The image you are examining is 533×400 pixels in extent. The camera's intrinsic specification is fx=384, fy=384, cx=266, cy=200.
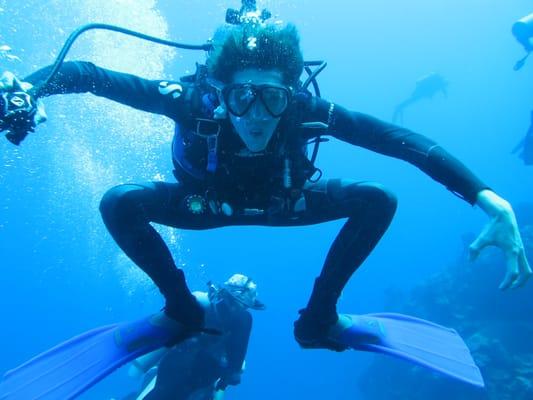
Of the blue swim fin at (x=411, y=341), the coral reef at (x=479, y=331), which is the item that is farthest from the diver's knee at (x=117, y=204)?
the coral reef at (x=479, y=331)

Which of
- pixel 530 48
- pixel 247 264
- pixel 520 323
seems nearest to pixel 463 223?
pixel 247 264

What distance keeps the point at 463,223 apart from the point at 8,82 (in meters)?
89.8

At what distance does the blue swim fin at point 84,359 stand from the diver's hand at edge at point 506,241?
8.67ft

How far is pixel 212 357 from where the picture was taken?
21.0 feet

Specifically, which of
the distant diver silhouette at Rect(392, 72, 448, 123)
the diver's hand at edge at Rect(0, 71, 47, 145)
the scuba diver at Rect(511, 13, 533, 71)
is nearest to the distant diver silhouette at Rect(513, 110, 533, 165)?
the scuba diver at Rect(511, 13, 533, 71)

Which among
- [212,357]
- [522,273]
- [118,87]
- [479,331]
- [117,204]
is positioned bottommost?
[479,331]

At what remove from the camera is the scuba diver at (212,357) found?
626cm

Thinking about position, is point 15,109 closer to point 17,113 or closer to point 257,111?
point 17,113

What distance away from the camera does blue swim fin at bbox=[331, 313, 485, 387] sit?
3746 millimetres

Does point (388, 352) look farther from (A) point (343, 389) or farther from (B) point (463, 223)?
(B) point (463, 223)

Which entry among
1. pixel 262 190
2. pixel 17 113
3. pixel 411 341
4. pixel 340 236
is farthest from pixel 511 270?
pixel 17 113

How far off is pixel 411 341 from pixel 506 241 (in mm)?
2075

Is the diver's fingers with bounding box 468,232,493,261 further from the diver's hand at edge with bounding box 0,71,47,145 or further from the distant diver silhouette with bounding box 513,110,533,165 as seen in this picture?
the distant diver silhouette with bounding box 513,110,533,165

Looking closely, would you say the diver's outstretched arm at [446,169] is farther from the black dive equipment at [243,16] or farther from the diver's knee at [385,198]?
the black dive equipment at [243,16]
